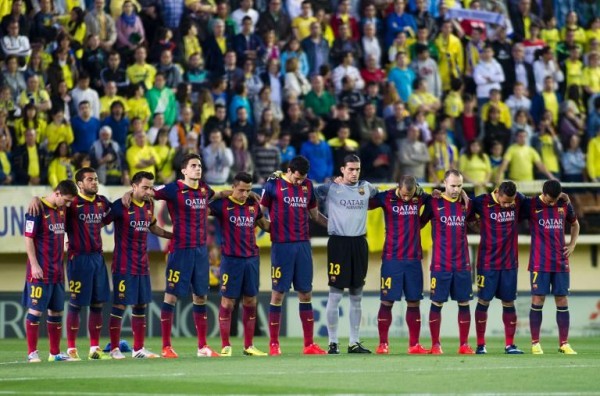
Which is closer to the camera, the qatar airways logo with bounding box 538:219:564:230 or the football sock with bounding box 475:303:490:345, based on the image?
the football sock with bounding box 475:303:490:345

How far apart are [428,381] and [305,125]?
12660mm

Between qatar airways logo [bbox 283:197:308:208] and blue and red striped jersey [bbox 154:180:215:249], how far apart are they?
1.06 meters

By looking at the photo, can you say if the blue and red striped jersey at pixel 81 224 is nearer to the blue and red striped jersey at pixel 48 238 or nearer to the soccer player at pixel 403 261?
the blue and red striped jersey at pixel 48 238

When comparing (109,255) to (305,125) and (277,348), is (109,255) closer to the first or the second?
(305,125)

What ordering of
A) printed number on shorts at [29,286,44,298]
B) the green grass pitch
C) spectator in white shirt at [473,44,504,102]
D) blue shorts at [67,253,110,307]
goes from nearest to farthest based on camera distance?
the green grass pitch → printed number on shorts at [29,286,44,298] → blue shorts at [67,253,110,307] → spectator in white shirt at [473,44,504,102]

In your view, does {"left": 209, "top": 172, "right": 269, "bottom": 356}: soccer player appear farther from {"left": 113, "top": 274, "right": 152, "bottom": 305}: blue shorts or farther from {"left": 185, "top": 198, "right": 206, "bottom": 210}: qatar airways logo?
{"left": 113, "top": 274, "right": 152, "bottom": 305}: blue shorts

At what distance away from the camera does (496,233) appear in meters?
19.2

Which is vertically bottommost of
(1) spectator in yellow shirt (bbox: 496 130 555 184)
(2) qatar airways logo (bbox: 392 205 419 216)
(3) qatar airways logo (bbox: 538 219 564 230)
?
(3) qatar airways logo (bbox: 538 219 564 230)

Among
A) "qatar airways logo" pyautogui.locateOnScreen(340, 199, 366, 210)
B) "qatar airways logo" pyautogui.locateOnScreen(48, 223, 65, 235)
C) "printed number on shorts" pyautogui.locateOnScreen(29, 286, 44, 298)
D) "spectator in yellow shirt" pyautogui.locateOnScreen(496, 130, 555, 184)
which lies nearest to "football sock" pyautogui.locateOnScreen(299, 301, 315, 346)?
"qatar airways logo" pyautogui.locateOnScreen(340, 199, 366, 210)

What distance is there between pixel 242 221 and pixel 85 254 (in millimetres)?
1930

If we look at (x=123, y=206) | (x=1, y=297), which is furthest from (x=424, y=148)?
(x=123, y=206)

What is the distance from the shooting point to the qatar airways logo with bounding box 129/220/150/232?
1873 centimetres

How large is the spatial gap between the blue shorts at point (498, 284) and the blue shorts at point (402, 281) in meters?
0.81

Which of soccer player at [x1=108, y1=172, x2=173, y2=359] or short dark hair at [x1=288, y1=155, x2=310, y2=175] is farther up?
short dark hair at [x1=288, y1=155, x2=310, y2=175]
